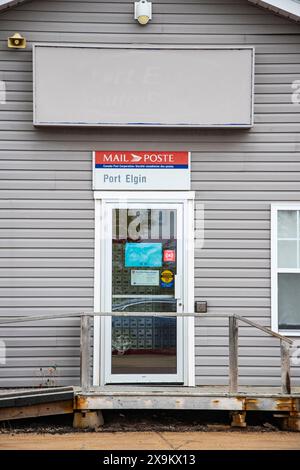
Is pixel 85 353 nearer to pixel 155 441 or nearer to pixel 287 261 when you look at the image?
pixel 155 441

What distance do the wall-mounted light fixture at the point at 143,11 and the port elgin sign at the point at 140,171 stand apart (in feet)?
5.57

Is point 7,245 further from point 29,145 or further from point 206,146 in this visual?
point 206,146

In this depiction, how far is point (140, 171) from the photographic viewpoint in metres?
11.4

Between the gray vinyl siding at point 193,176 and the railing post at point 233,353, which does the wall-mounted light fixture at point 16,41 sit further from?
the railing post at point 233,353

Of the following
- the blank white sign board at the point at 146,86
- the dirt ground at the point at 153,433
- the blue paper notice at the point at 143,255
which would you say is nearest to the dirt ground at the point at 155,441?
the dirt ground at the point at 153,433

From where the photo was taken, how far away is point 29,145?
447 inches

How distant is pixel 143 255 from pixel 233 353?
1766mm

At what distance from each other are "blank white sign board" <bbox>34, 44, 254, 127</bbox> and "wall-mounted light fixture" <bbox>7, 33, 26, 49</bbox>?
0.41 meters

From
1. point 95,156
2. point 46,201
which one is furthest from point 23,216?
point 95,156

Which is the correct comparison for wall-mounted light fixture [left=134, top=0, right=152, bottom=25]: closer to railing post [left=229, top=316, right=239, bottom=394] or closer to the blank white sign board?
the blank white sign board

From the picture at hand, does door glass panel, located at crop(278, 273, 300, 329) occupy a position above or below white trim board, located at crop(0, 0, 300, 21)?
below

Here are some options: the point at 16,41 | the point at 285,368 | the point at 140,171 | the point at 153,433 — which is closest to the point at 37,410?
the point at 153,433

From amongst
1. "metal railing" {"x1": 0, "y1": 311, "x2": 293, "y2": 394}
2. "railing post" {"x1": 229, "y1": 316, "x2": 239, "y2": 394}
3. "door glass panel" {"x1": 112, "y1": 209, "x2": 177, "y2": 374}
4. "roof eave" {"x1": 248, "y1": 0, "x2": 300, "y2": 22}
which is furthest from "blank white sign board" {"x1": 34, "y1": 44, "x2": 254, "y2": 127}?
"railing post" {"x1": 229, "y1": 316, "x2": 239, "y2": 394}

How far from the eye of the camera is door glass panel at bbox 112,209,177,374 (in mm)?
11133
